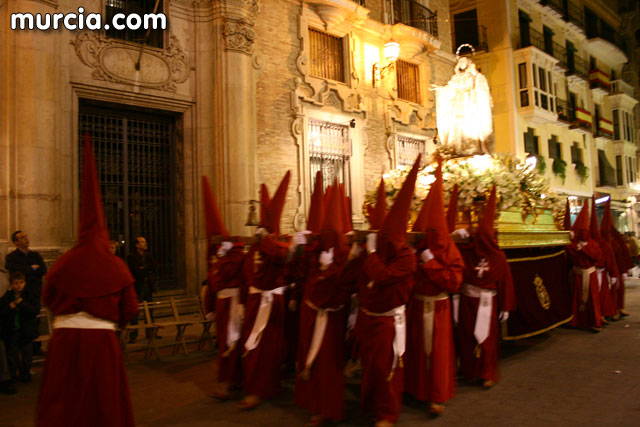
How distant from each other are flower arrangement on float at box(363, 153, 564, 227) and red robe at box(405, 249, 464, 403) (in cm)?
255

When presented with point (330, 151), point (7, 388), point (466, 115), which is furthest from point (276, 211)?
point (330, 151)

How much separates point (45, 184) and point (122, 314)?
233 inches

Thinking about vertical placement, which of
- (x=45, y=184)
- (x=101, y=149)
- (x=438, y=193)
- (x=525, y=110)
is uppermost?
(x=525, y=110)

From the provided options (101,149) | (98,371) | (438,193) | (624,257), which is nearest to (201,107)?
(101,149)

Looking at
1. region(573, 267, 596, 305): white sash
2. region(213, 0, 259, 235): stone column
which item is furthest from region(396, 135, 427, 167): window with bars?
region(573, 267, 596, 305): white sash

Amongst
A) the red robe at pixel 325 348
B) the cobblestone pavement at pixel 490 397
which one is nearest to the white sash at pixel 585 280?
the cobblestone pavement at pixel 490 397

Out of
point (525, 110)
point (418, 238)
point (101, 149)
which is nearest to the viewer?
point (418, 238)

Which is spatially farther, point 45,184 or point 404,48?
point 404,48

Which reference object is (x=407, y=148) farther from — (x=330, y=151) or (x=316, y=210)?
(x=316, y=210)

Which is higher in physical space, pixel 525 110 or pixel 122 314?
pixel 525 110

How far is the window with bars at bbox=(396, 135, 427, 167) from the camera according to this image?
652 inches

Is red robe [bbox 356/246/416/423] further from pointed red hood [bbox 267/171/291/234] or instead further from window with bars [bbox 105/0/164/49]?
window with bars [bbox 105/0/164/49]

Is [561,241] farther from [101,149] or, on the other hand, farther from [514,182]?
[101,149]

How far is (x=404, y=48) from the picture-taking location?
1680cm
